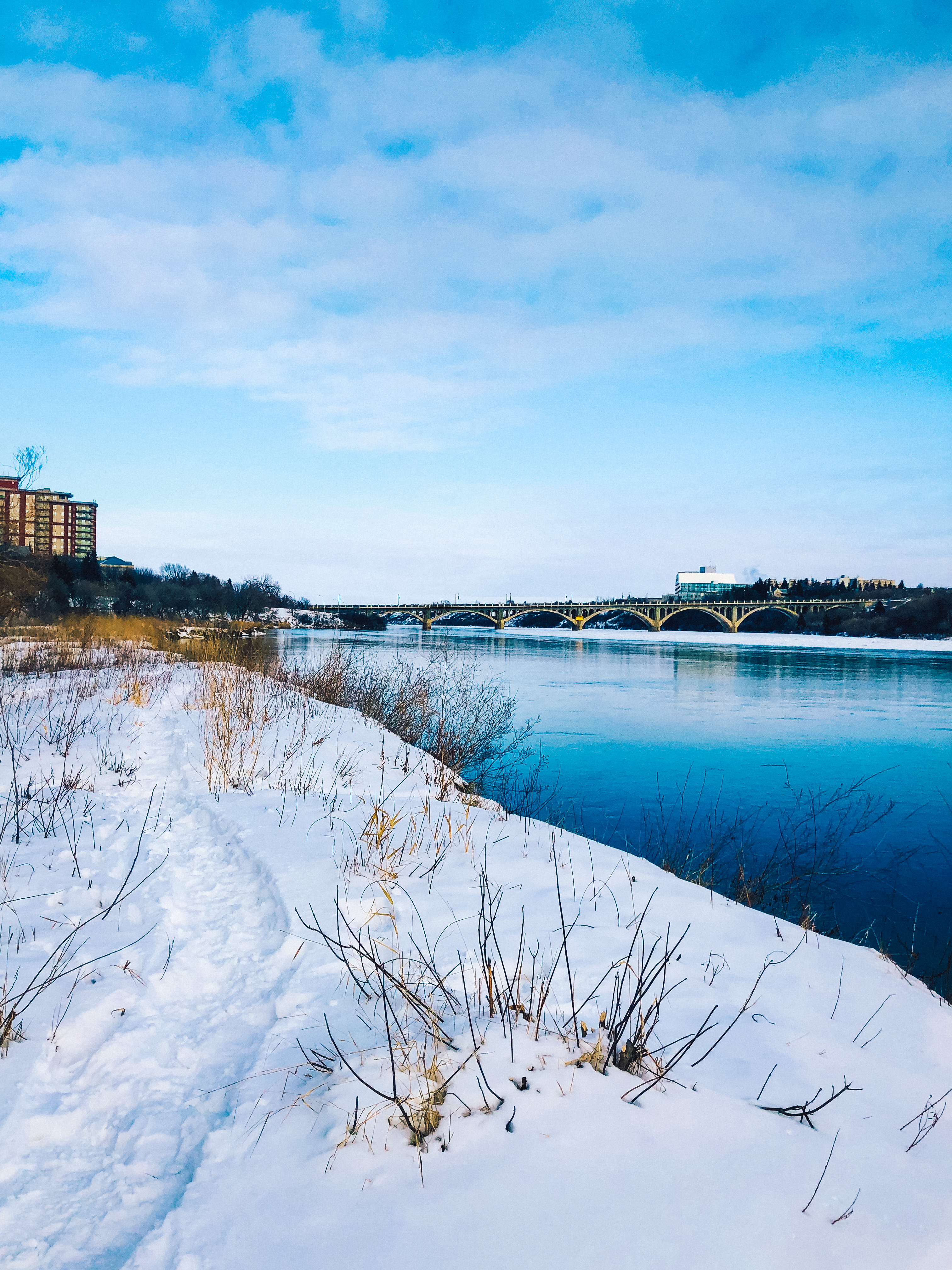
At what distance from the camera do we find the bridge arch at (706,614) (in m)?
83.8

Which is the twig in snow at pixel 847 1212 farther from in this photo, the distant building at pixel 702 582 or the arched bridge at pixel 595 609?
the distant building at pixel 702 582

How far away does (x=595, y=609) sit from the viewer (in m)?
91.6

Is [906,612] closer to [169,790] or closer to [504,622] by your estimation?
[504,622]

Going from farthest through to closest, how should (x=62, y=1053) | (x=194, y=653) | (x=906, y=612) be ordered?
(x=906, y=612)
(x=194, y=653)
(x=62, y=1053)

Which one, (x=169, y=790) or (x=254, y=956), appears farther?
(x=169, y=790)

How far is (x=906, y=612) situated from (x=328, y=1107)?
292 ft

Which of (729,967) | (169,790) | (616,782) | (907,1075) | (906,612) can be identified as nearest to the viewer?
(907,1075)

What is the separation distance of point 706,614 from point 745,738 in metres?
86.3

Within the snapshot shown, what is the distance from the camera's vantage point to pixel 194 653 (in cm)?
1934

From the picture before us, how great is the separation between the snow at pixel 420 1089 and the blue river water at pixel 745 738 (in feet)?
13.3

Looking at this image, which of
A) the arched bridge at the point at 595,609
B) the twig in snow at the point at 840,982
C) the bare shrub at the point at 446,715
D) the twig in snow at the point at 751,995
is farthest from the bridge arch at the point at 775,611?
the twig in snow at the point at 751,995

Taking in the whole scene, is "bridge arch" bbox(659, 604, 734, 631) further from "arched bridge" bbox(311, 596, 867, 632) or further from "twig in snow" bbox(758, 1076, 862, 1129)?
"twig in snow" bbox(758, 1076, 862, 1129)

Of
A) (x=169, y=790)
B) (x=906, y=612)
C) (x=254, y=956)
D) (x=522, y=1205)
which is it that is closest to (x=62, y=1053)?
(x=254, y=956)

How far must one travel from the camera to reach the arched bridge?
8738cm
